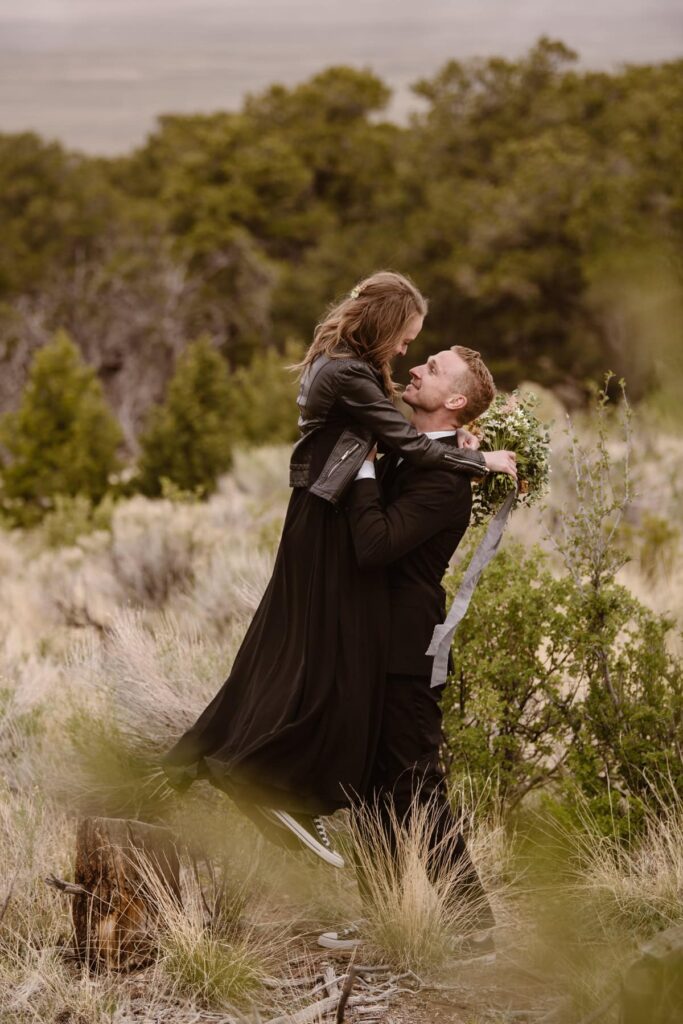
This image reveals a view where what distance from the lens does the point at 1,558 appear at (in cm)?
1378

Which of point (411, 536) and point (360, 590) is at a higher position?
point (411, 536)

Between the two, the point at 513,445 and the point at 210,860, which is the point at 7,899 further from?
the point at 513,445

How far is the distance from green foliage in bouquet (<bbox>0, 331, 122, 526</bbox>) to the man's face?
495 inches

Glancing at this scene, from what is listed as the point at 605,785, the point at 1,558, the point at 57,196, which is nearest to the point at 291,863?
the point at 605,785

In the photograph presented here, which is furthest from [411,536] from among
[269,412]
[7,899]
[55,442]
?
[269,412]

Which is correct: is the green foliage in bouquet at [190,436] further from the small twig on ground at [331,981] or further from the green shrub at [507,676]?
the small twig on ground at [331,981]

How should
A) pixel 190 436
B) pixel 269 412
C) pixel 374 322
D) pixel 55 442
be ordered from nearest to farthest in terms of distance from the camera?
pixel 374 322 → pixel 190 436 → pixel 55 442 → pixel 269 412

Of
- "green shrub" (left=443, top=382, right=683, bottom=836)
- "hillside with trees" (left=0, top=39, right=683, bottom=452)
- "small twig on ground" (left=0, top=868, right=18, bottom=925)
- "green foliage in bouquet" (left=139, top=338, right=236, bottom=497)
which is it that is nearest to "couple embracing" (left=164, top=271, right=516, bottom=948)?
"small twig on ground" (left=0, top=868, right=18, bottom=925)

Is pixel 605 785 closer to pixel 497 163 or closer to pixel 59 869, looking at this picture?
pixel 59 869

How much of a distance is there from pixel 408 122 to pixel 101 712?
33.1 metres

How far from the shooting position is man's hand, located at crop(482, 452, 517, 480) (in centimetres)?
417

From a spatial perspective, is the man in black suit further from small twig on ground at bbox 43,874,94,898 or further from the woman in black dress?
small twig on ground at bbox 43,874,94,898

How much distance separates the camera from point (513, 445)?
14.4 ft

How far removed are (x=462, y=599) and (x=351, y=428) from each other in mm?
714
